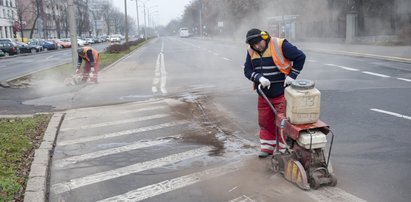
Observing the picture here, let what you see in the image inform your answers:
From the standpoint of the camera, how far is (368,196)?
377 centimetres

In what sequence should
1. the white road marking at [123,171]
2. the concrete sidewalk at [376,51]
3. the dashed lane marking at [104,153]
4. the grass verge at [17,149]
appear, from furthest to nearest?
the concrete sidewalk at [376,51] < the dashed lane marking at [104,153] < the white road marking at [123,171] < the grass verge at [17,149]

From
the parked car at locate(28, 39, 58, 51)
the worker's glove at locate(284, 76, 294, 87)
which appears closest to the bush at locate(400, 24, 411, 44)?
the worker's glove at locate(284, 76, 294, 87)

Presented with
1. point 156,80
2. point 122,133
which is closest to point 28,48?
point 156,80

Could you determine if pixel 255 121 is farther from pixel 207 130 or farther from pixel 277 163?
pixel 277 163

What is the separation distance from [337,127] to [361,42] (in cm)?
1913

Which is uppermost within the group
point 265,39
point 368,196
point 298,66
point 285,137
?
point 265,39

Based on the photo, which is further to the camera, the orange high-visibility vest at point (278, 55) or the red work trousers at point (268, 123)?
the red work trousers at point (268, 123)

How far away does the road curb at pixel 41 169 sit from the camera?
13.3ft

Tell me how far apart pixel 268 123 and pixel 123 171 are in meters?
1.69

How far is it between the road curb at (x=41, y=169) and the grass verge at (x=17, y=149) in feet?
0.20

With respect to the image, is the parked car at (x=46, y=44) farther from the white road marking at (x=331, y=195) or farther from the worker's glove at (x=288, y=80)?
the white road marking at (x=331, y=195)

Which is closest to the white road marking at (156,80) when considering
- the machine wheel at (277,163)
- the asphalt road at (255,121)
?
the asphalt road at (255,121)

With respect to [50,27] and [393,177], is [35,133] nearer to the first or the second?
[393,177]

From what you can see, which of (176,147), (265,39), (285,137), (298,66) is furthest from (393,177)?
(176,147)
